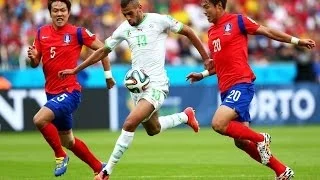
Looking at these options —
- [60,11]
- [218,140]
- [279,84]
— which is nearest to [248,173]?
[60,11]

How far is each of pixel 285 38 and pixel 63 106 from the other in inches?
139

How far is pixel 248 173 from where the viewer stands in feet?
49.5

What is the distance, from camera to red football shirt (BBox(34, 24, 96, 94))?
14.6 metres

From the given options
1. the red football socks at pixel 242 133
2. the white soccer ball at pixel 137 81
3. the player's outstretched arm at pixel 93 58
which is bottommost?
the red football socks at pixel 242 133

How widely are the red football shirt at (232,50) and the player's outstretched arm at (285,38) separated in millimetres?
292

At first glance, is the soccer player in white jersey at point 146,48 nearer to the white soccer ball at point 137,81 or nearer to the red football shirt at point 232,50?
the white soccer ball at point 137,81

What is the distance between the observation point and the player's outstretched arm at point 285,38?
12.7 m

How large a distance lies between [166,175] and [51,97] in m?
2.17

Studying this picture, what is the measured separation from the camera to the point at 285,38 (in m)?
12.9

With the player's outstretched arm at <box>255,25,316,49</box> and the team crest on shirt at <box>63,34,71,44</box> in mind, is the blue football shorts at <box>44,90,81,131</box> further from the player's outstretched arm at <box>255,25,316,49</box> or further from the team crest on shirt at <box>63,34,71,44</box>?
the player's outstretched arm at <box>255,25,316,49</box>

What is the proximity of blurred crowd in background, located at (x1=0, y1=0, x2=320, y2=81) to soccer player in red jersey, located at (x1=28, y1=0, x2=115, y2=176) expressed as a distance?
13.4 metres

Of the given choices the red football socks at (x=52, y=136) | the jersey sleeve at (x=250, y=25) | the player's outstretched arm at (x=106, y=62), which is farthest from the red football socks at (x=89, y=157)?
the jersey sleeve at (x=250, y=25)

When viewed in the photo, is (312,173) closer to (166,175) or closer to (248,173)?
(248,173)

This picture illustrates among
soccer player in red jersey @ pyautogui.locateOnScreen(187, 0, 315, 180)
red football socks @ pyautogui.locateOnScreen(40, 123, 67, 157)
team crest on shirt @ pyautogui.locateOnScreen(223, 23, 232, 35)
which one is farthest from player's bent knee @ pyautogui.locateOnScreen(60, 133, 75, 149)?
team crest on shirt @ pyautogui.locateOnScreen(223, 23, 232, 35)
